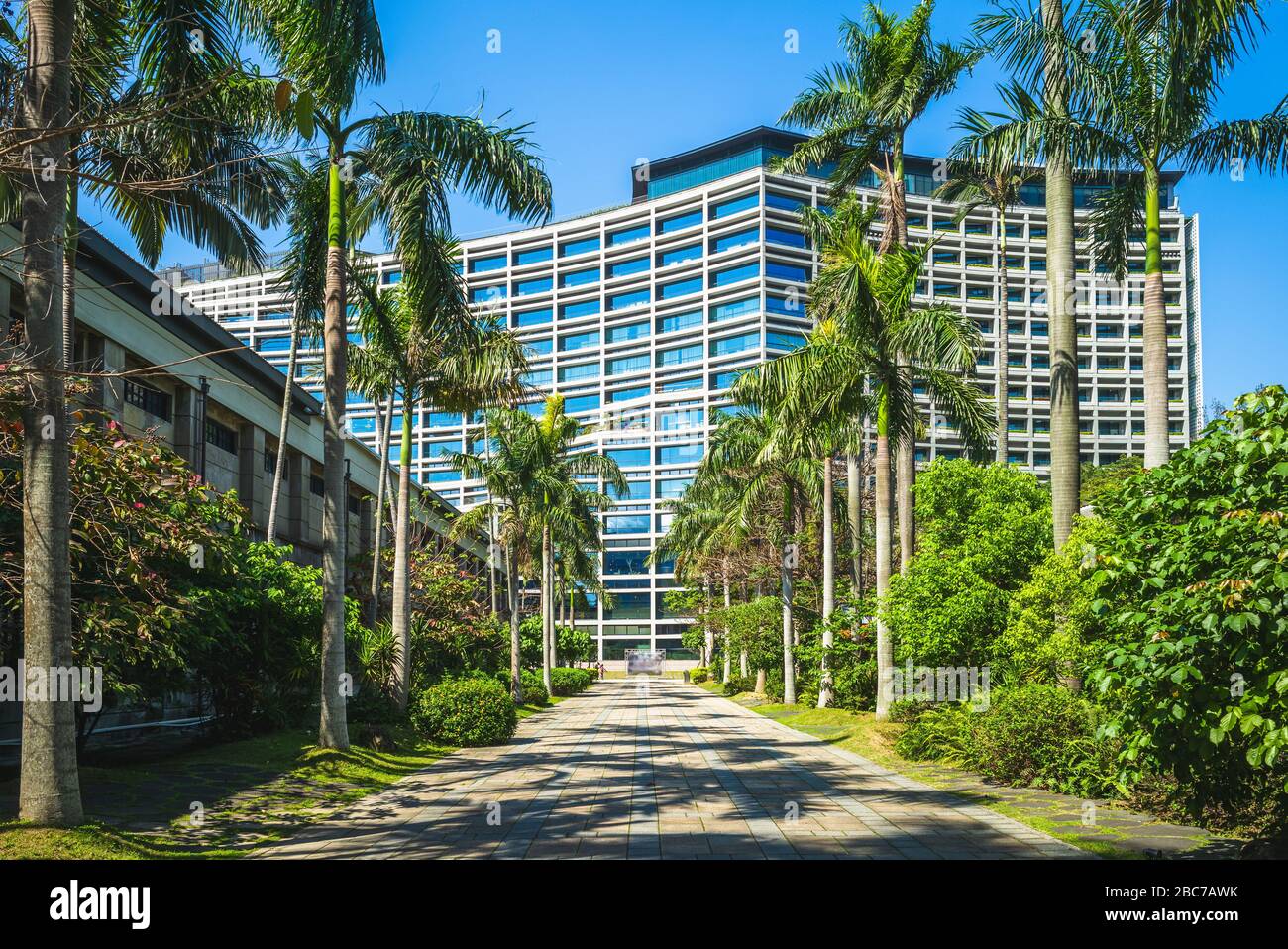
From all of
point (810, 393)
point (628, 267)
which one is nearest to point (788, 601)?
point (810, 393)

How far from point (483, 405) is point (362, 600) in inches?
396

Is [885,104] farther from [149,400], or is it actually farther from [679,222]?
[679,222]

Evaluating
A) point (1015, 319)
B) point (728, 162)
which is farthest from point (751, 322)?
point (1015, 319)

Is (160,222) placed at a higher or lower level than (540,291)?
lower

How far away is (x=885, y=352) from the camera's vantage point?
21.8m

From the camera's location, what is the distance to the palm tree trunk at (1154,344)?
14.7 m

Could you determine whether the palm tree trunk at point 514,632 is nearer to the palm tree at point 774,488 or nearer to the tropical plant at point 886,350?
the palm tree at point 774,488

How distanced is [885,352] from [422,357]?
10.3 metres

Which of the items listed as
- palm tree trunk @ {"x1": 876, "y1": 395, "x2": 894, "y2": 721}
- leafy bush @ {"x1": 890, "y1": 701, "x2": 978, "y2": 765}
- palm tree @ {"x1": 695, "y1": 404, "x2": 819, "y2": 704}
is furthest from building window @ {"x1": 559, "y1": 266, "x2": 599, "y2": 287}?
leafy bush @ {"x1": 890, "y1": 701, "x2": 978, "y2": 765}

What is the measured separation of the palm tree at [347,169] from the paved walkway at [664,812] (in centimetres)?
368

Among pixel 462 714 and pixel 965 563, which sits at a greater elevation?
pixel 965 563
